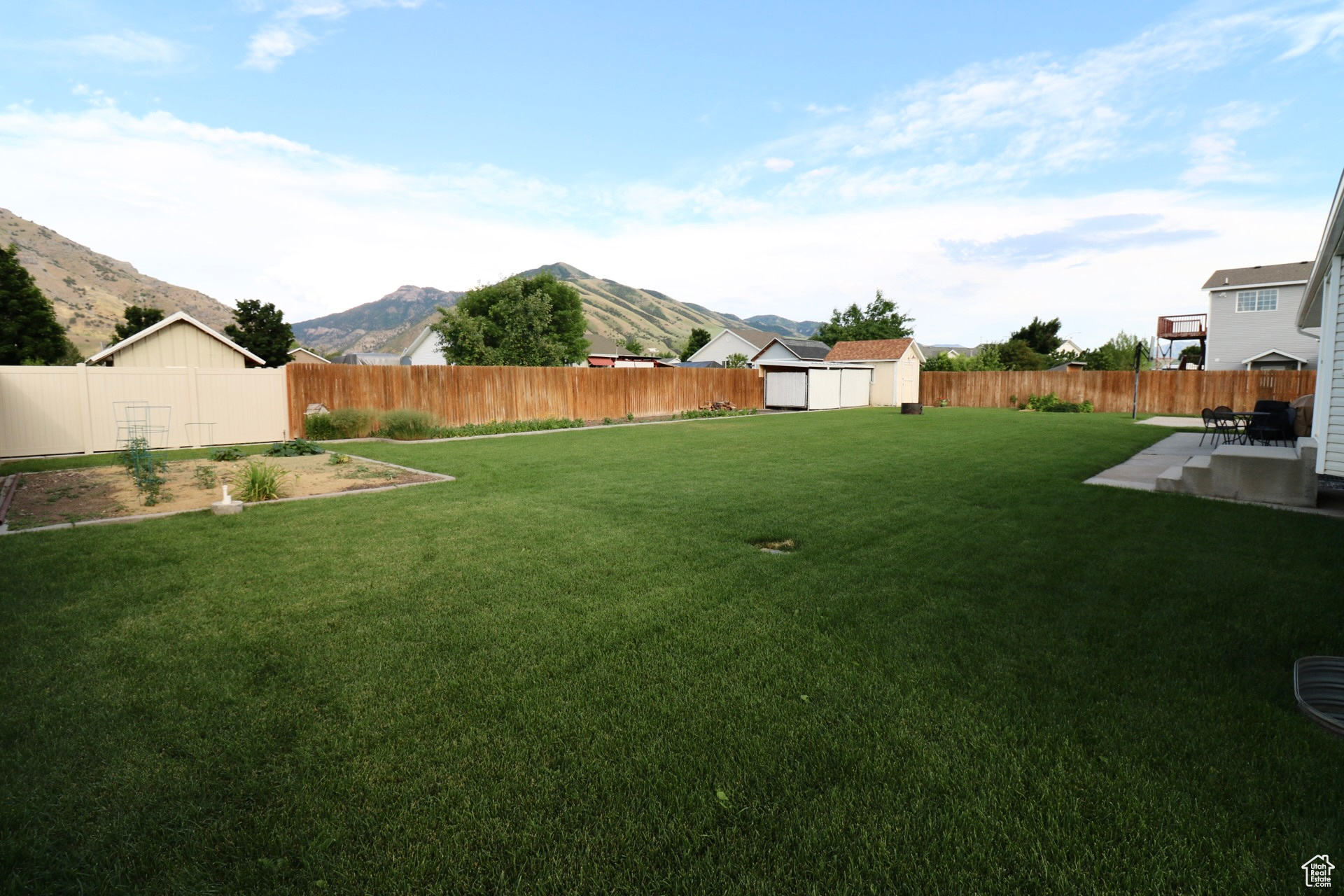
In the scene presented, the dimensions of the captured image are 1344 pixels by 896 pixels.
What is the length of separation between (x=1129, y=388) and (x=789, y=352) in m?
21.2

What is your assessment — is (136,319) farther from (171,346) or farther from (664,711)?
(664,711)

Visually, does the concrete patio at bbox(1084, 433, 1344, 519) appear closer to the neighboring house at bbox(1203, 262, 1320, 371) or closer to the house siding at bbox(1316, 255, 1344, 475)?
the house siding at bbox(1316, 255, 1344, 475)

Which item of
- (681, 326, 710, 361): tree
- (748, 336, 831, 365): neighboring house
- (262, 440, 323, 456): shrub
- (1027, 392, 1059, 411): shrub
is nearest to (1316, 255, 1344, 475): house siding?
(262, 440, 323, 456): shrub

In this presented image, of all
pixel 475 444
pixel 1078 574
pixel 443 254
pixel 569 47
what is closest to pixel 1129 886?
pixel 1078 574

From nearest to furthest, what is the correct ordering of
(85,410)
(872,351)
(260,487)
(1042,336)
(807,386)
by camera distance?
(260,487) < (85,410) < (807,386) < (872,351) < (1042,336)

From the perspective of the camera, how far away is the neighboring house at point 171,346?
21344mm

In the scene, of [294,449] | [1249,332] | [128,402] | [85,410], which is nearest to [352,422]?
[294,449]

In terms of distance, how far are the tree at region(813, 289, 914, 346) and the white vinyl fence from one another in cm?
5110

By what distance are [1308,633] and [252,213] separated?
25799mm

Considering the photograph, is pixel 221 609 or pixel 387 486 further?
pixel 387 486

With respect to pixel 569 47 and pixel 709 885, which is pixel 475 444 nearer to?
pixel 569 47

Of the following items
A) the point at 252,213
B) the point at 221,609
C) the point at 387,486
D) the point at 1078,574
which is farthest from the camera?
the point at 252,213

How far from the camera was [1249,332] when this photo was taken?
30.0 metres

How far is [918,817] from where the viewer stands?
2129 millimetres
